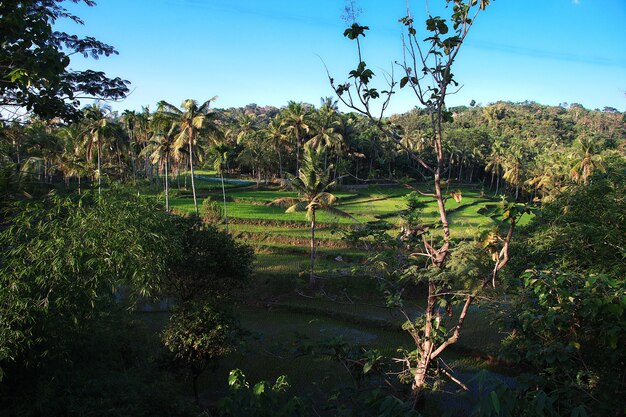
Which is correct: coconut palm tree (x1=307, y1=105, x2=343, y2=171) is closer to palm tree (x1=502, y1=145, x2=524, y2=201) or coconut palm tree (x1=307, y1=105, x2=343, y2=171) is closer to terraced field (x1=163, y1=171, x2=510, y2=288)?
terraced field (x1=163, y1=171, x2=510, y2=288)

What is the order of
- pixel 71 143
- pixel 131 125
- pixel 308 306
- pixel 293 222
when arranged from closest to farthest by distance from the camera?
pixel 308 306 → pixel 293 222 → pixel 71 143 → pixel 131 125

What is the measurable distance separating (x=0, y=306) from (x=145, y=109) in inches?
1395

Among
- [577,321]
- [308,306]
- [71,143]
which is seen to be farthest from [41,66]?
[71,143]

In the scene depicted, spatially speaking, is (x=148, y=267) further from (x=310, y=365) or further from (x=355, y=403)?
(x=310, y=365)

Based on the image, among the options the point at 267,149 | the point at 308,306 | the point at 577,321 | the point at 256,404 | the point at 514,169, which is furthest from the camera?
the point at 267,149

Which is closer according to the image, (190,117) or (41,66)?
(41,66)

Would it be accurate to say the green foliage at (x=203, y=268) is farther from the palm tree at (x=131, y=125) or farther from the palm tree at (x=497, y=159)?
the palm tree at (x=497, y=159)

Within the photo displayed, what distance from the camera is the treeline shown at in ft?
79.6

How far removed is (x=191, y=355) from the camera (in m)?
11.9

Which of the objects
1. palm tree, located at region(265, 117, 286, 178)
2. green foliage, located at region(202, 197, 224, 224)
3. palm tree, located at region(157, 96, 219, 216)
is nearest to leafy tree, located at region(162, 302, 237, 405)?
palm tree, located at region(157, 96, 219, 216)

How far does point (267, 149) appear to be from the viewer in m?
49.2

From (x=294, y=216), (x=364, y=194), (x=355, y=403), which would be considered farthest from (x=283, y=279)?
(x=364, y=194)

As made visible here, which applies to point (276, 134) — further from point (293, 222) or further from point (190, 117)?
point (190, 117)

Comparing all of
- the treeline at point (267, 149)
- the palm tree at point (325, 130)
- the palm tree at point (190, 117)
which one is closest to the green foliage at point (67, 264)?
the treeline at point (267, 149)
